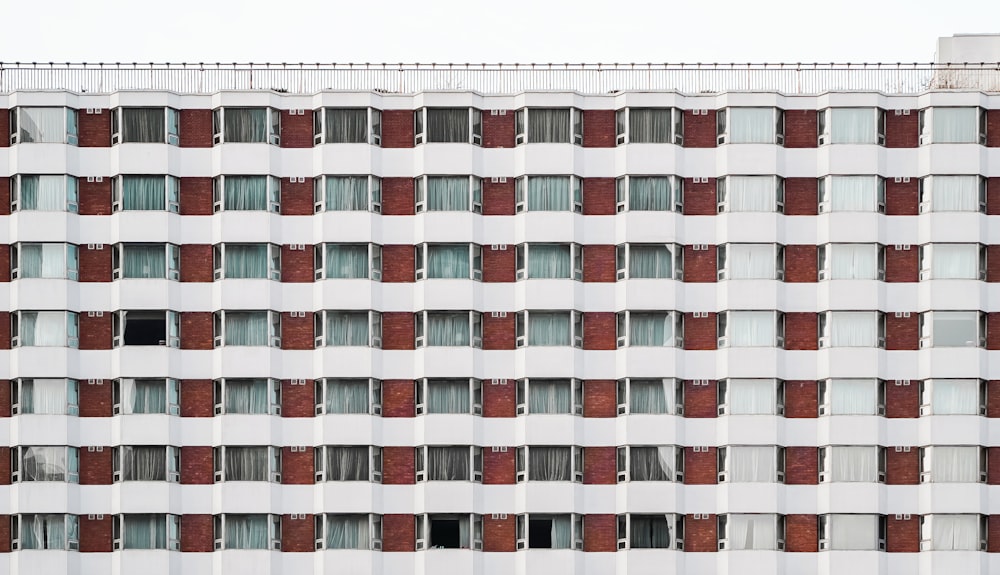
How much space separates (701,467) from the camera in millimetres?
68750

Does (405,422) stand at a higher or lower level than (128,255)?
lower

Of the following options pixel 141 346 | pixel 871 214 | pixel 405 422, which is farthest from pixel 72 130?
pixel 871 214

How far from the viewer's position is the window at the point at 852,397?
68.8 meters

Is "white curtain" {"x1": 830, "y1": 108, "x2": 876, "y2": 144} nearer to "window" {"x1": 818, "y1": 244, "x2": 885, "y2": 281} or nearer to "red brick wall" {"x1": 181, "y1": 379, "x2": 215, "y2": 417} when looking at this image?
"window" {"x1": 818, "y1": 244, "x2": 885, "y2": 281}

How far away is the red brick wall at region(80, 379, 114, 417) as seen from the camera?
2717 inches

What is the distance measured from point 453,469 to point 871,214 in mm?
22651

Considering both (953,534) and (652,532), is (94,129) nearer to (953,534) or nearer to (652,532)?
(652,532)

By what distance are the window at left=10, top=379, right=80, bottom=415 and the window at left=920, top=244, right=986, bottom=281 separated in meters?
39.7

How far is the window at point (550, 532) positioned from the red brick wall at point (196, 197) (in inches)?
809

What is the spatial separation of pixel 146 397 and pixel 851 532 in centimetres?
3277

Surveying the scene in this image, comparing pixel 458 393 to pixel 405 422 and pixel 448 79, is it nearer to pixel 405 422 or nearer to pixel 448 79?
pixel 405 422

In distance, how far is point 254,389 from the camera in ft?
226

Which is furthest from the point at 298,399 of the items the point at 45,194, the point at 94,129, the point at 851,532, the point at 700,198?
the point at 851,532

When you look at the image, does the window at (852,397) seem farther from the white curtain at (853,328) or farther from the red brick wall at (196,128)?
the red brick wall at (196,128)
